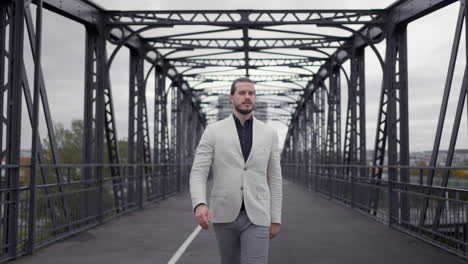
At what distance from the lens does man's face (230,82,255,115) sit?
13.3 ft

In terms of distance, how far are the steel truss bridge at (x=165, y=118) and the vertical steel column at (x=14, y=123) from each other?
0.01 m

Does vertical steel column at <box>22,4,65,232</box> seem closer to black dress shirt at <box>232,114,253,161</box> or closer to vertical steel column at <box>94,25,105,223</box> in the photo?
vertical steel column at <box>94,25,105,223</box>

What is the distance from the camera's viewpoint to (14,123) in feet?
30.2

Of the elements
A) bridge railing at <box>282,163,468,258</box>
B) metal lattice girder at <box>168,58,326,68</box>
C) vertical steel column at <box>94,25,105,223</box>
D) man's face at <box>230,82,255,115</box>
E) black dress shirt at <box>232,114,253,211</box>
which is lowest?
bridge railing at <box>282,163,468,258</box>

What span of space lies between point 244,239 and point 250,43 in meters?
18.7

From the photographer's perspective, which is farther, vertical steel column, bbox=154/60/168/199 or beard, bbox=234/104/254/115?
vertical steel column, bbox=154/60/168/199

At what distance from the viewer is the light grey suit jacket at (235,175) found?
407 cm

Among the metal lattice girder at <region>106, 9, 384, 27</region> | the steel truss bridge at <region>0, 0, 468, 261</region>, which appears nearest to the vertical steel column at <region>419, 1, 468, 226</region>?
the steel truss bridge at <region>0, 0, 468, 261</region>

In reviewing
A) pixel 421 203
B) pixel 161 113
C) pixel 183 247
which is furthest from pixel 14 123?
pixel 161 113

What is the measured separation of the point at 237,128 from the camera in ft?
13.9

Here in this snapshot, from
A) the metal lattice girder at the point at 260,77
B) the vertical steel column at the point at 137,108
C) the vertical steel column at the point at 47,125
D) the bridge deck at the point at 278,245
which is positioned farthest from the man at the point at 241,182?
the metal lattice girder at the point at 260,77

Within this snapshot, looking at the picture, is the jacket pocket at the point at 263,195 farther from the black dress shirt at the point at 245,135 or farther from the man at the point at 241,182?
the black dress shirt at the point at 245,135

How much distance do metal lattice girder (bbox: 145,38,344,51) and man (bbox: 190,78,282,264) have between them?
53.8 ft

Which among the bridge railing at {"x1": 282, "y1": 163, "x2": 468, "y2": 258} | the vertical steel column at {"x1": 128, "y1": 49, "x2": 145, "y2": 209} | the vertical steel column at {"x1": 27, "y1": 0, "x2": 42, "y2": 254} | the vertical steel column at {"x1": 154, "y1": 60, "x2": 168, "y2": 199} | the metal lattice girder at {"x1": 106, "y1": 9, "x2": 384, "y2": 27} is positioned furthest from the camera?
the vertical steel column at {"x1": 154, "y1": 60, "x2": 168, "y2": 199}
